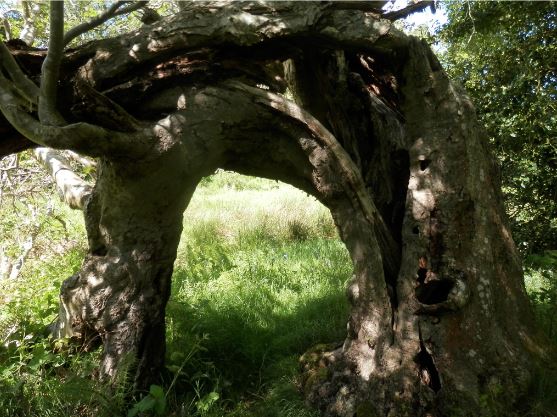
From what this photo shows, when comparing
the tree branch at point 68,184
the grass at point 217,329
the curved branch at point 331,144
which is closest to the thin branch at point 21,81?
the curved branch at point 331,144

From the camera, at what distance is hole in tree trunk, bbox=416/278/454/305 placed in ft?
10.7

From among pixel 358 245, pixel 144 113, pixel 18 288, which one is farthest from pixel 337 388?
pixel 18 288

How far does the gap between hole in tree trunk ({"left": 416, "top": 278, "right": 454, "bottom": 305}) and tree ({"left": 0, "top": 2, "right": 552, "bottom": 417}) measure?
14mm

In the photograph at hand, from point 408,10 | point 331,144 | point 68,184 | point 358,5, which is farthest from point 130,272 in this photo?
point 408,10

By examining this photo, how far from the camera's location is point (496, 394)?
116 inches

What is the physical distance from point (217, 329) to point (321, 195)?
1.78m

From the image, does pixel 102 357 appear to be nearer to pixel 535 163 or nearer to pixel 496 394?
pixel 496 394

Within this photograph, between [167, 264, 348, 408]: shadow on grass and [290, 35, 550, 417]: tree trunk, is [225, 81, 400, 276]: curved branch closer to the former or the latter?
[290, 35, 550, 417]: tree trunk

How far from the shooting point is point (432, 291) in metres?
3.31

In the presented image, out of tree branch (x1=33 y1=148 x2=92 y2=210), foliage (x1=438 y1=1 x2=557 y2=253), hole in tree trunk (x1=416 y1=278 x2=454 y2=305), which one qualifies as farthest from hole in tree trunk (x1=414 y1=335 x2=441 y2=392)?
foliage (x1=438 y1=1 x2=557 y2=253)

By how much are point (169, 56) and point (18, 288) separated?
3.35 m

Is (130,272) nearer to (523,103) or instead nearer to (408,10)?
(408,10)

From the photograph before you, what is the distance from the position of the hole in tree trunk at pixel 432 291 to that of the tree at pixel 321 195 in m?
0.01

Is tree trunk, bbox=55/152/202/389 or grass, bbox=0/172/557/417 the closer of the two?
grass, bbox=0/172/557/417
